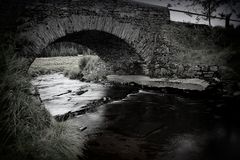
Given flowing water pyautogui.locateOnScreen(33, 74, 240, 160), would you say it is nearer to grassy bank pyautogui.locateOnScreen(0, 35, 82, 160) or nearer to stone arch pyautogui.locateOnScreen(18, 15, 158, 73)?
grassy bank pyautogui.locateOnScreen(0, 35, 82, 160)

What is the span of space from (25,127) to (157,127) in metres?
2.74

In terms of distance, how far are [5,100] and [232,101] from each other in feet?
19.2

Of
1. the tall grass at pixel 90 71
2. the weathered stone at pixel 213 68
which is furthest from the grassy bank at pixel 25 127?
the tall grass at pixel 90 71

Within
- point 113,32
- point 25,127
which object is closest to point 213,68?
point 113,32

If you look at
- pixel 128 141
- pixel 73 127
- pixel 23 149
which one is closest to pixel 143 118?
pixel 128 141

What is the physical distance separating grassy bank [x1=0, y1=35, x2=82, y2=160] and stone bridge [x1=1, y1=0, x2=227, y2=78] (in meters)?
3.12

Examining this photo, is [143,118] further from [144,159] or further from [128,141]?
[144,159]

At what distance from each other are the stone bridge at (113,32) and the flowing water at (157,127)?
181 cm

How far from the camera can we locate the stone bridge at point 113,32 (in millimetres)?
6812

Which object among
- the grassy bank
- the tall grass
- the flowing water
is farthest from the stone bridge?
the grassy bank

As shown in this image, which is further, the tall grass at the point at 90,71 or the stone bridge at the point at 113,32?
the tall grass at the point at 90,71

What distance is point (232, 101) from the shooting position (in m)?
6.54

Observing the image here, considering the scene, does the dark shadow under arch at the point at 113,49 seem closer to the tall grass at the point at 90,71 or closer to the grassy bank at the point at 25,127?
the tall grass at the point at 90,71

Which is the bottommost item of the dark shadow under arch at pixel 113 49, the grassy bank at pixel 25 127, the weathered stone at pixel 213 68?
the grassy bank at pixel 25 127
